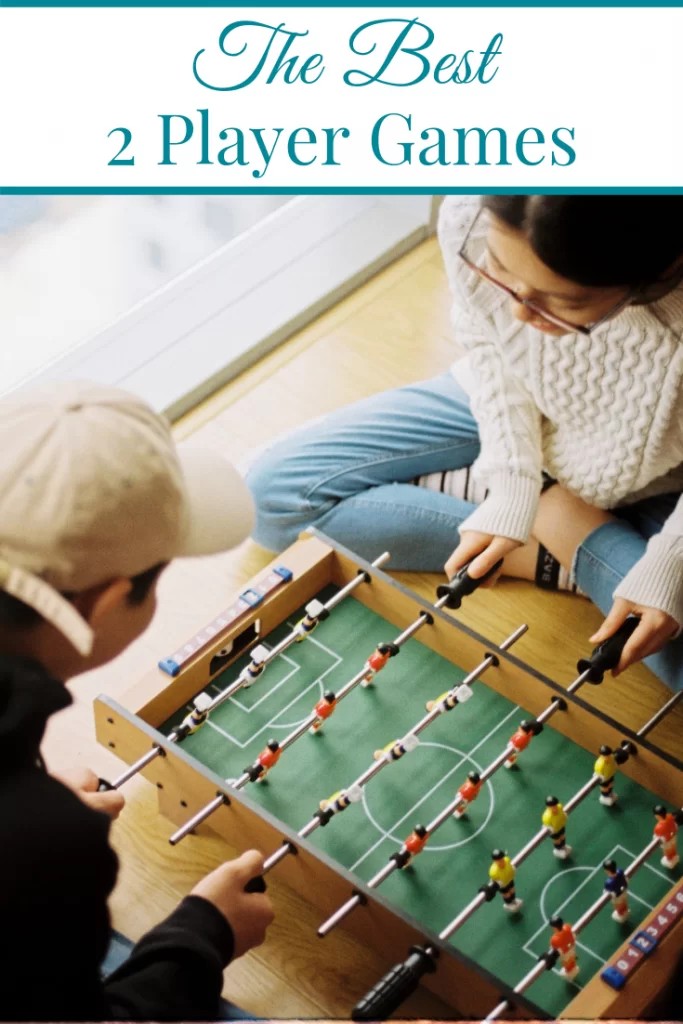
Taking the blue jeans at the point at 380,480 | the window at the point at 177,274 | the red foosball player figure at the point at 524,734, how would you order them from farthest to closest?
the window at the point at 177,274 < the blue jeans at the point at 380,480 < the red foosball player figure at the point at 524,734

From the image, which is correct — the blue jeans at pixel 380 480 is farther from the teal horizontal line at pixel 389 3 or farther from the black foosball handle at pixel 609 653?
the teal horizontal line at pixel 389 3

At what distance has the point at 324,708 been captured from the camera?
129cm

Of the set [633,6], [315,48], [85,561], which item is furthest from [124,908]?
[633,6]

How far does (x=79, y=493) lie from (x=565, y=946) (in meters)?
0.63

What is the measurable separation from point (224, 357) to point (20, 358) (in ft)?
0.91

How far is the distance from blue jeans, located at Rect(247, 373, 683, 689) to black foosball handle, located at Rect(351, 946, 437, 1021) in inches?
21.8

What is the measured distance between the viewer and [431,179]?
101cm

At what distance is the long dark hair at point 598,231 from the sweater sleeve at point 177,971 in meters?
0.60

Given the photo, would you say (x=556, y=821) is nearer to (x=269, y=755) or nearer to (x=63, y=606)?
(x=269, y=755)

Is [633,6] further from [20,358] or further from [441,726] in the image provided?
[20,358]

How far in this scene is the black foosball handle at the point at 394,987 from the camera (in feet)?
3.52

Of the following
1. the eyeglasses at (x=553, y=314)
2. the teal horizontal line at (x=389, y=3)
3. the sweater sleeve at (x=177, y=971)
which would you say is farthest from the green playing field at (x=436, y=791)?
the teal horizontal line at (x=389, y=3)

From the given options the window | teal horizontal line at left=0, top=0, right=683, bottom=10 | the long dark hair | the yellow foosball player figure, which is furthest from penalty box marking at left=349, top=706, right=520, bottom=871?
teal horizontal line at left=0, top=0, right=683, bottom=10

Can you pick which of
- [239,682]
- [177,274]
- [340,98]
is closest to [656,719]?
[239,682]
